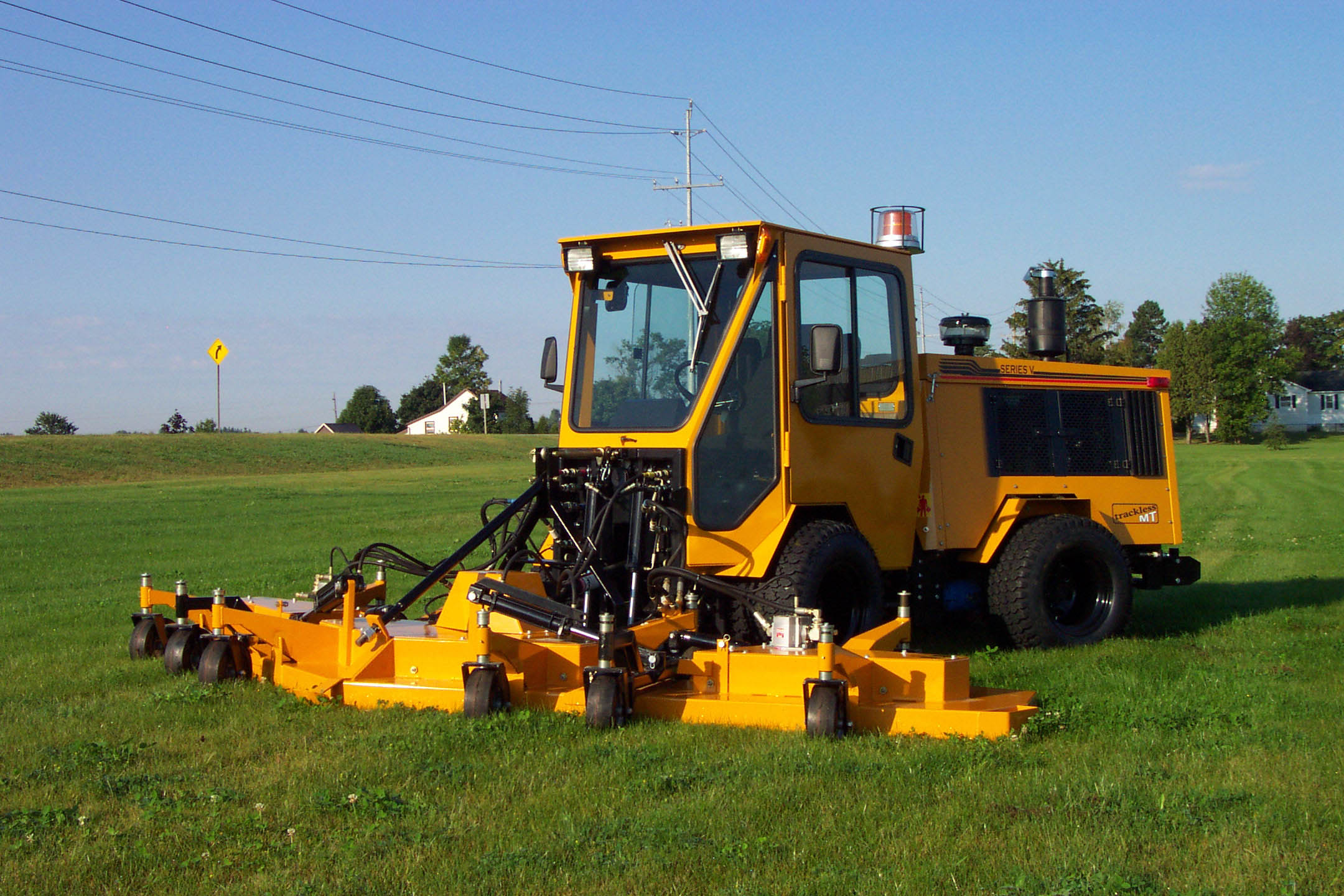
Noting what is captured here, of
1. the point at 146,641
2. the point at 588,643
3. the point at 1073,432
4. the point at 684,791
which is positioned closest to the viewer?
the point at 684,791

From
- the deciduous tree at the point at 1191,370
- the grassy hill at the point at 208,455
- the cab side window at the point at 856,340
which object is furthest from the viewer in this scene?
the deciduous tree at the point at 1191,370

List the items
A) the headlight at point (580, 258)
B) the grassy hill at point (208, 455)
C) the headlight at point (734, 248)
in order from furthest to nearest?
the grassy hill at point (208, 455) → the headlight at point (580, 258) → the headlight at point (734, 248)

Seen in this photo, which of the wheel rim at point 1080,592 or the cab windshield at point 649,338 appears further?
the wheel rim at point 1080,592

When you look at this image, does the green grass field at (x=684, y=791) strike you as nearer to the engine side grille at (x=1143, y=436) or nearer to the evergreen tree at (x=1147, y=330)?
the engine side grille at (x=1143, y=436)

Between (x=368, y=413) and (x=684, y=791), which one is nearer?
(x=684, y=791)

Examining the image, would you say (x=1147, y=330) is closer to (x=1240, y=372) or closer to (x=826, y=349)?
(x=1240, y=372)

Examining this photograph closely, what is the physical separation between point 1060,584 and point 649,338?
3.98 meters

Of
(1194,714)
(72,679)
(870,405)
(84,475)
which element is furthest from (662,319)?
(84,475)

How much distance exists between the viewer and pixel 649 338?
7.92m

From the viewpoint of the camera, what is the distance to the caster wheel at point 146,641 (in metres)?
8.36

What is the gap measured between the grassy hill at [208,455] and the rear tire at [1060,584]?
3946 cm

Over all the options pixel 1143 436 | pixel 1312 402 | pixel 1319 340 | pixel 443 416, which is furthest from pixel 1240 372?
pixel 1143 436

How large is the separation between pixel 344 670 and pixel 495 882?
2897 millimetres

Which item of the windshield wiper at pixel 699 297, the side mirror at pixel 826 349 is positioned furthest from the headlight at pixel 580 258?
the side mirror at pixel 826 349
